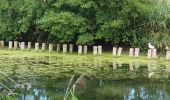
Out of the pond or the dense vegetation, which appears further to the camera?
the dense vegetation

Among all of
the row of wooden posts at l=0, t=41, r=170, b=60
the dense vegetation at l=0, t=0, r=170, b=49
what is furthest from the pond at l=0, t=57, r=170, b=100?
the dense vegetation at l=0, t=0, r=170, b=49

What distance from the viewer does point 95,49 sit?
1588 centimetres

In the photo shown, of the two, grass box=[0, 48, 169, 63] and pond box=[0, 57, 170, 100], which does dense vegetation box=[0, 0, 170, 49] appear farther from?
pond box=[0, 57, 170, 100]

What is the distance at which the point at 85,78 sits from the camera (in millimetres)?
10656

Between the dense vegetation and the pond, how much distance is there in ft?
5.73

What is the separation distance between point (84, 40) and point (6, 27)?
3769 millimetres

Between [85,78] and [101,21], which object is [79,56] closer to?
[101,21]

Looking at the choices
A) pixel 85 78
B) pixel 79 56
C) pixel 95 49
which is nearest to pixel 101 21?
pixel 95 49

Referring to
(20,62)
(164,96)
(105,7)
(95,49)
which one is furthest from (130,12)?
(164,96)

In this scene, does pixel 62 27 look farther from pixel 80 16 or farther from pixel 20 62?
pixel 20 62

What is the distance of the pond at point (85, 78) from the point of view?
935 centimetres

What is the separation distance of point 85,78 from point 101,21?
18.7 feet

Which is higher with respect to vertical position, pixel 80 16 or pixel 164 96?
pixel 80 16

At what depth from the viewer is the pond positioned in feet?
30.7
